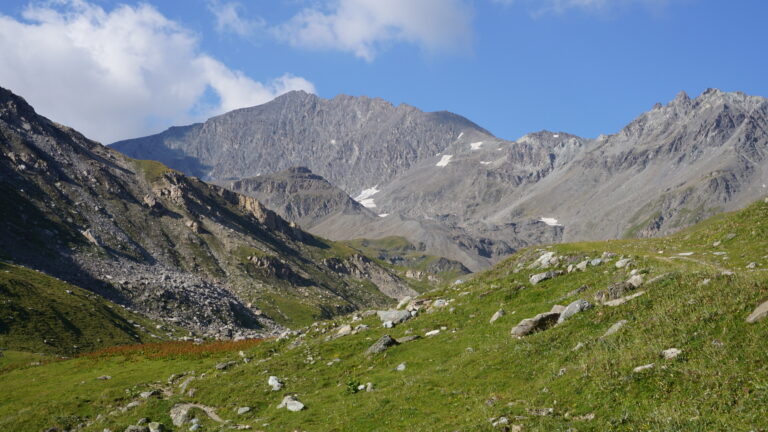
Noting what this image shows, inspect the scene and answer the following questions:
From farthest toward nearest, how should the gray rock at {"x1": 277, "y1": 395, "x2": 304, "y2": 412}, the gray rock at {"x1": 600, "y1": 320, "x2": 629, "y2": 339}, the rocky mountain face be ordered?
1. the rocky mountain face
2. the gray rock at {"x1": 277, "y1": 395, "x2": 304, "y2": 412}
3. the gray rock at {"x1": 600, "y1": 320, "x2": 629, "y2": 339}

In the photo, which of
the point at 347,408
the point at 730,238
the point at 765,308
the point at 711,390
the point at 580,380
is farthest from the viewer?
the point at 730,238

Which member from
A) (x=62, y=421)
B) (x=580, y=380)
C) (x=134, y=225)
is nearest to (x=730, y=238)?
(x=580, y=380)

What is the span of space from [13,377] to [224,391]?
99.8ft

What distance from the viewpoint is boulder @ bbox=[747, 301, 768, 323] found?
17.9m

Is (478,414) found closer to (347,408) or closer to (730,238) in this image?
(347,408)

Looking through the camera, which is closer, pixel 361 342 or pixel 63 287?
pixel 361 342

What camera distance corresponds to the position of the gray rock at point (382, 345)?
3325cm

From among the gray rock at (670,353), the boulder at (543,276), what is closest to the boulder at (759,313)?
the gray rock at (670,353)

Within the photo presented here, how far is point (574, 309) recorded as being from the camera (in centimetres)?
2641

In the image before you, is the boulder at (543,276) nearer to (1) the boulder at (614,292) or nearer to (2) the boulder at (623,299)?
(1) the boulder at (614,292)

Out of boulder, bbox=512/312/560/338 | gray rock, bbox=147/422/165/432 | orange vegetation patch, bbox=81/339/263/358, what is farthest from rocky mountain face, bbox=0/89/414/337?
boulder, bbox=512/312/560/338

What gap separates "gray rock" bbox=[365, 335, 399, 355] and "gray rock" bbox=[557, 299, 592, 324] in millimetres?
11856

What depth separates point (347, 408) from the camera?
24.7m

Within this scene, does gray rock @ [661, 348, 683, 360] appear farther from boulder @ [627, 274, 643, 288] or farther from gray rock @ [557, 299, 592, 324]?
boulder @ [627, 274, 643, 288]
